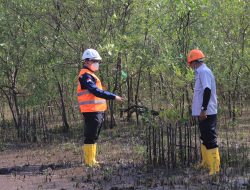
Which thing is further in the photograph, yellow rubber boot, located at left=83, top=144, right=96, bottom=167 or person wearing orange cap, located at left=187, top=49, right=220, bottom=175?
yellow rubber boot, located at left=83, top=144, right=96, bottom=167

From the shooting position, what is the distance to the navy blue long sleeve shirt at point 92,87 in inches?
278

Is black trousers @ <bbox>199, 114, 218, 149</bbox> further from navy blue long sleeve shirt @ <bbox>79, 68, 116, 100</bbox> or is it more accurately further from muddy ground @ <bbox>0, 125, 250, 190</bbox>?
navy blue long sleeve shirt @ <bbox>79, 68, 116, 100</bbox>

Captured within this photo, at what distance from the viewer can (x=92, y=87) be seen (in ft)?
23.2

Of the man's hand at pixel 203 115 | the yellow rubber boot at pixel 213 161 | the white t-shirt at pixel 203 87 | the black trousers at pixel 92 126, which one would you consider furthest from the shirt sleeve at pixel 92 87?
the yellow rubber boot at pixel 213 161

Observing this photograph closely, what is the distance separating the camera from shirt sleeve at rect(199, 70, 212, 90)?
626 cm

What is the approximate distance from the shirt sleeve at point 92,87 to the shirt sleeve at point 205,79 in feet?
4.81

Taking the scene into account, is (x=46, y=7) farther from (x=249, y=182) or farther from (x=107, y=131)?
(x=249, y=182)

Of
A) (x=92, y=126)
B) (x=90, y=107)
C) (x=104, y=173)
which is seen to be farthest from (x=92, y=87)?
(x=104, y=173)

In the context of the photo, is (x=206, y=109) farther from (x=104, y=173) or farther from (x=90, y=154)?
(x=90, y=154)

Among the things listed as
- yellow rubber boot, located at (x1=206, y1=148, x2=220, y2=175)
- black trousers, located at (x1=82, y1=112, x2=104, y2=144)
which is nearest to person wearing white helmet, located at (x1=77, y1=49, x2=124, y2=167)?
black trousers, located at (x1=82, y1=112, x2=104, y2=144)

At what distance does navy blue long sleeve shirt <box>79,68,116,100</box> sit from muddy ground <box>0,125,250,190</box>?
112 centimetres

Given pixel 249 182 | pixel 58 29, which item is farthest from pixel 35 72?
pixel 249 182

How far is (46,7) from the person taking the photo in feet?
34.6

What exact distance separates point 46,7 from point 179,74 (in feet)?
12.6
